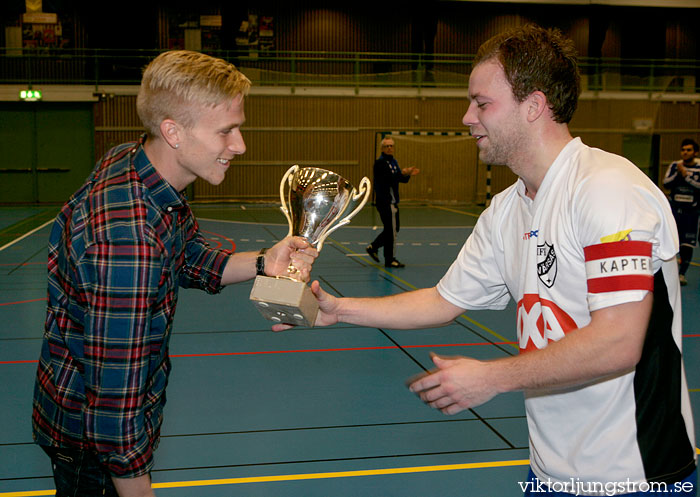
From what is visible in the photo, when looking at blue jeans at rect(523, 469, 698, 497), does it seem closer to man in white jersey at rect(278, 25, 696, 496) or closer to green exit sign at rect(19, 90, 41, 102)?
man in white jersey at rect(278, 25, 696, 496)

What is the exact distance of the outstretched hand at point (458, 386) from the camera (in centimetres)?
168

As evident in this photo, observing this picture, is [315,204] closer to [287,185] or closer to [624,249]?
[287,185]

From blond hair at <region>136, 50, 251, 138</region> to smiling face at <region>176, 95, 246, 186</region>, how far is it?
0.02 meters

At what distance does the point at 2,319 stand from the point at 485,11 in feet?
78.1

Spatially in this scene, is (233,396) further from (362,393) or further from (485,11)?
(485,11)

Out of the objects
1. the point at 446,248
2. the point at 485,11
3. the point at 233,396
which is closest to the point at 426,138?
the point at 485,11

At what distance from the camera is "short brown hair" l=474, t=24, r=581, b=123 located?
6.72 feet

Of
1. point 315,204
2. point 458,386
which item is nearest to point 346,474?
point 315,204

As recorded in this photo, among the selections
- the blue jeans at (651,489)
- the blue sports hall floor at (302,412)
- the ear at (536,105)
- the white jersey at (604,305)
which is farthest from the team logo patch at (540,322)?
the blue sports hall floor at (302,412)

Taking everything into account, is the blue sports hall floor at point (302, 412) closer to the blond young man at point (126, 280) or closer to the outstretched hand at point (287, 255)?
the outstretched hand at point (287, 255)

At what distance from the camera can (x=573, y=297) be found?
191cm

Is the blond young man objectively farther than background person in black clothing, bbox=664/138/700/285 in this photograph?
No

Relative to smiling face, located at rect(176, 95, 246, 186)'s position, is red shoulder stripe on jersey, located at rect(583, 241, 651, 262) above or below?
below

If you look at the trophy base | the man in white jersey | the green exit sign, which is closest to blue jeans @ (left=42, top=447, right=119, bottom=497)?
the trophy base
